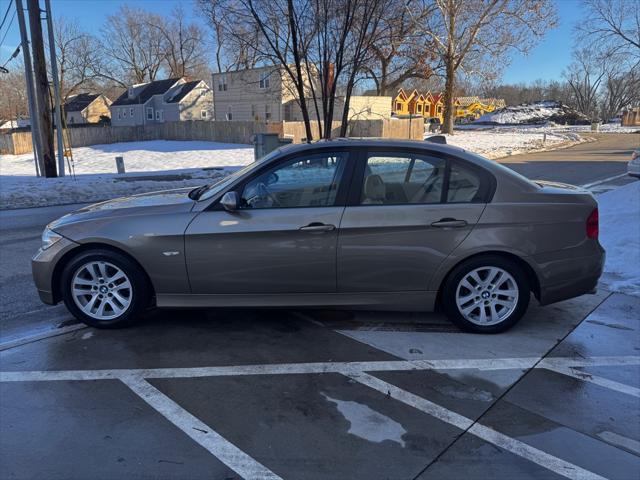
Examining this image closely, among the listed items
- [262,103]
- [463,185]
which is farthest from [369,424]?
[262,103]

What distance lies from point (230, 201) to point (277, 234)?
45 centimetres

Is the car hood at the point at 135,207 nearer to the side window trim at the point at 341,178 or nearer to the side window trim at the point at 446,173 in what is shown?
the side window trim at the point at 341,178

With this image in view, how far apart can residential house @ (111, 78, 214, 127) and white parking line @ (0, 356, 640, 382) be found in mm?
54240

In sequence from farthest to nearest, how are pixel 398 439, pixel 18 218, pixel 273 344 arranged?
pixel 18 218 → pixel 273 344 → pixel 398 439

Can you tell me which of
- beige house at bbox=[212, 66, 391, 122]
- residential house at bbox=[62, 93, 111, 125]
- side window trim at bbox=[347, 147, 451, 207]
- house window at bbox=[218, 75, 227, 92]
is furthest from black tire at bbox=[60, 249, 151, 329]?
residential house at bbox=[62, 93, 111, 125]

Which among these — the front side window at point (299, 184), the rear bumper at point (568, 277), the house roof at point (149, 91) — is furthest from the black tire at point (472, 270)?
the house roof at point (149, 91)

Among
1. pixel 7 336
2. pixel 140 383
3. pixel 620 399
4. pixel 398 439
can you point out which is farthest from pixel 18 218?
pixel 620 399

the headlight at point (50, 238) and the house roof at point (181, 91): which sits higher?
the house roof at point (181, 91)

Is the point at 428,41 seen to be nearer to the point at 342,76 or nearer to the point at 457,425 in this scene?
the point at 342,76

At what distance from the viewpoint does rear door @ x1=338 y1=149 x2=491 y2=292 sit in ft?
13.3

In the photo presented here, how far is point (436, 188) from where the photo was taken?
417 centimetres

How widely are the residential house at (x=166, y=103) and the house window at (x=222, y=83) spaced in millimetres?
7928

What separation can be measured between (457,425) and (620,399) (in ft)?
3.86

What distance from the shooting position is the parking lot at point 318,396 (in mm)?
2652
